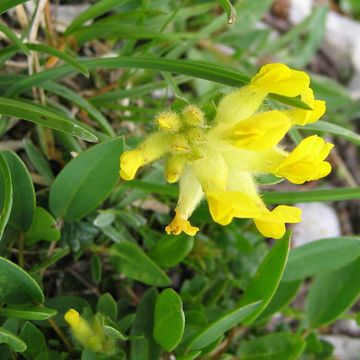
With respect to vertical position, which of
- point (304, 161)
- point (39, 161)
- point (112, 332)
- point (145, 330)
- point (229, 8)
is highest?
point (229, 8)

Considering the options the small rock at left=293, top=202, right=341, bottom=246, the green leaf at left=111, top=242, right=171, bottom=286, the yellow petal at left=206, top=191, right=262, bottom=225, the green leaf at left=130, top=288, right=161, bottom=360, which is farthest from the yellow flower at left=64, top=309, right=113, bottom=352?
the small rock at left=293, top=202, right=341, bottom=246

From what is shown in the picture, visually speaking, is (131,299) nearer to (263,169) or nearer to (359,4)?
(263,169)

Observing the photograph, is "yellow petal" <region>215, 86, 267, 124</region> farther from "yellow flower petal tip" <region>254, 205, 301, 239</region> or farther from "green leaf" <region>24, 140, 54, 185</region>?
"green leaf" <region>24, 140, 54, 185</region>

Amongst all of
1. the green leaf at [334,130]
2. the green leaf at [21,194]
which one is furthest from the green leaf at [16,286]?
the green leaf at [334,130]

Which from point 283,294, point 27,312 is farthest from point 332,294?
point 27,312

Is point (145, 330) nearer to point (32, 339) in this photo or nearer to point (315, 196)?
point (32, 339)

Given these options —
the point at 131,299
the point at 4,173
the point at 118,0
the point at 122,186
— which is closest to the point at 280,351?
the point at 131,299

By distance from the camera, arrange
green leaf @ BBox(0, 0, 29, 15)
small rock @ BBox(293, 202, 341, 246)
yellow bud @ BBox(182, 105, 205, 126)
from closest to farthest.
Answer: yellow bud @ BBox(182, 105, 205, 126), green leaf @ BBox(0, 0, 29, 15), small rock @ BBox(293, 202, 341, 246)
